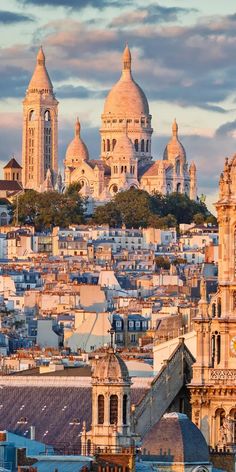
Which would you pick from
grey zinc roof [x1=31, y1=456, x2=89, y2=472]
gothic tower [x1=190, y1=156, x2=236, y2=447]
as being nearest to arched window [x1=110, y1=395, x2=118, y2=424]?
gothic tower [x1=190, y1=156, x2=236, y2=447]

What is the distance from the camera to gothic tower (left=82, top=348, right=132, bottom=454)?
46.2 metres

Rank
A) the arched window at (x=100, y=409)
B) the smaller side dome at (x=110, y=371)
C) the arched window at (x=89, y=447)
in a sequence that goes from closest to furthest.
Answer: the arched window at (x=89, y=447) < the arched window at (x=100, y=409) < the smaller side dome at (x=110, y=371)

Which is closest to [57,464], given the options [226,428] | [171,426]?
[171,426]

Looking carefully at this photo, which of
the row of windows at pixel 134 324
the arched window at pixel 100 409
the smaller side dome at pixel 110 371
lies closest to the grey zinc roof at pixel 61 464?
the arched window at pixel 100 409

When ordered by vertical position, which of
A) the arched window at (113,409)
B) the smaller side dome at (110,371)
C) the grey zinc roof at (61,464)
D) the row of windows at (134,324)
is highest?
A: the row of windows at (134,324)

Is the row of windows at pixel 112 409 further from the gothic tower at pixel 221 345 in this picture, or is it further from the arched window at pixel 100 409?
the gothic tower at pixel 221 345

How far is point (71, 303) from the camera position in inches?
5167

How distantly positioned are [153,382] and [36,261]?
131 metres

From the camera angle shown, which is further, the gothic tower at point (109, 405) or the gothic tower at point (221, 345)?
the gothic tower at point (221, 345)

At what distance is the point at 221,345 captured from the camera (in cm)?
5266

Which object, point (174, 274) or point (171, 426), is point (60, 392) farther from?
point (174, 274)

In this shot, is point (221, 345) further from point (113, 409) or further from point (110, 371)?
point (113, 409)

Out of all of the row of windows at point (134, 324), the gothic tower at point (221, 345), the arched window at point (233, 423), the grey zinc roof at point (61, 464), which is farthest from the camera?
the row of windows at point (134, 324)

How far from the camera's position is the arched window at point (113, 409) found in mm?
46750
